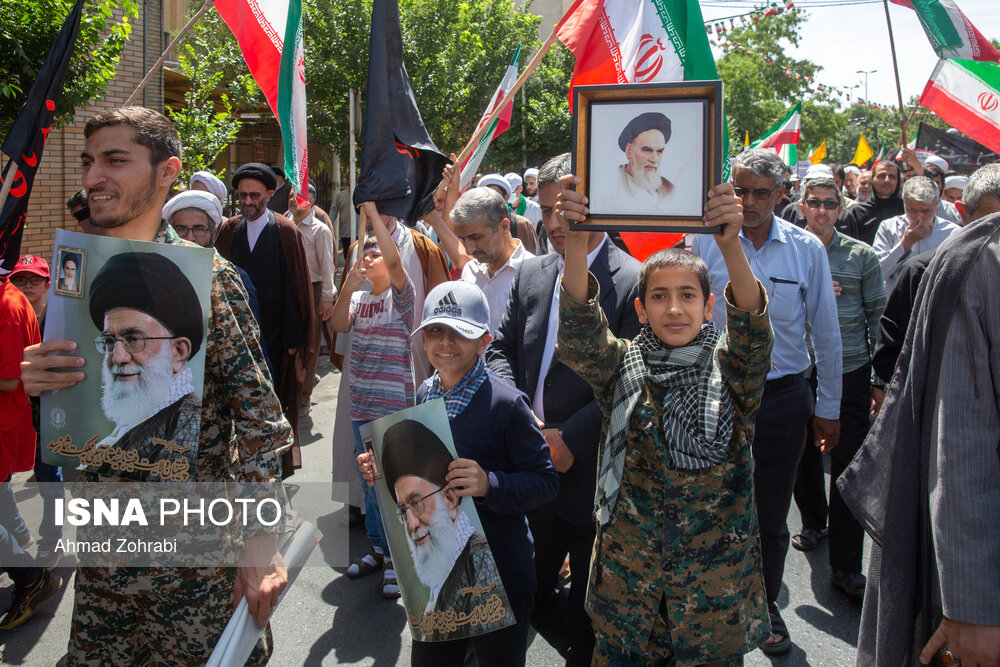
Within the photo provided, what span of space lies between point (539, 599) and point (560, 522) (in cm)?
54

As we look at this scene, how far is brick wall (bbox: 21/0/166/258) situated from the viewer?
1026 centimetres

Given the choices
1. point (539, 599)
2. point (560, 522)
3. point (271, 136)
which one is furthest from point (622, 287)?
point (271, 136)

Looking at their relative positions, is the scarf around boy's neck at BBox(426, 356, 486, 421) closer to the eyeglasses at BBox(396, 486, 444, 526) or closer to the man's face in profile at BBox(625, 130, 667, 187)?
the eyeglasses at BBox(396, 486, 444, 526)

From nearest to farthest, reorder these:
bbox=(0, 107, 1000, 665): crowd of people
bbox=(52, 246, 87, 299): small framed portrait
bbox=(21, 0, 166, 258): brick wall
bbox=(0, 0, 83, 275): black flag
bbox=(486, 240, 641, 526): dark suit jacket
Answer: bbox=(0, 107, 1000, 665): crowd of people → bbox=(52, 246, 87, 299): small framed portrait → bbox=(0, 0, 83, 275): black flag → bbox=(486, 240, 641, 526): dark suit jacket → bbox=(21, 0, 166, 258): brick wall

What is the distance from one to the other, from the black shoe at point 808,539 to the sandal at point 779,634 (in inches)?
50.7

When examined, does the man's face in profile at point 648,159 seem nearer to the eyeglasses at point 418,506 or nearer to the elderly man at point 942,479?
the elderly man at point 942,479

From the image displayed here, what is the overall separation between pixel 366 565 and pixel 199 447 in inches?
94.2

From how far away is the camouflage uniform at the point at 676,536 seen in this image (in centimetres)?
240

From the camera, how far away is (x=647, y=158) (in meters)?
2.17

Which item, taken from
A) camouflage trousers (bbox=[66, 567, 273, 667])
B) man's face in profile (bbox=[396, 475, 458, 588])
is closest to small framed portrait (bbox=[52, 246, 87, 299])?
camouflage trousers (bbox=[66, 567, 273, 667])

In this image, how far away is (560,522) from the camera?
127 inches

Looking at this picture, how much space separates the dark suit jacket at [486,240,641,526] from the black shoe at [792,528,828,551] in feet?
8.15

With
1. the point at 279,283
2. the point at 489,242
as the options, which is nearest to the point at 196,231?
the point at 279,283

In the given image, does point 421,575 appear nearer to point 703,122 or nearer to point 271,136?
point 703,122
